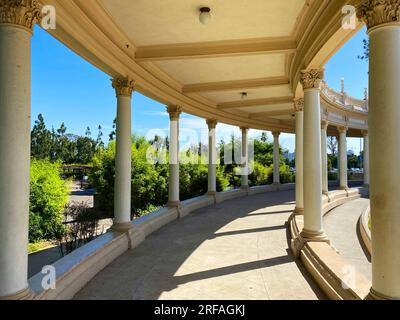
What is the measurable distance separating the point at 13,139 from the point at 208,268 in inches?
281

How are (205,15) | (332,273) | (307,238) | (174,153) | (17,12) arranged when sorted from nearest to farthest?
(17,12) → (332,273) → (205,15) → (307,238) → (174,153)

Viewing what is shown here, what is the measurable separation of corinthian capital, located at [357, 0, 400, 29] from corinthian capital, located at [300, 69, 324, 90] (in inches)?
201

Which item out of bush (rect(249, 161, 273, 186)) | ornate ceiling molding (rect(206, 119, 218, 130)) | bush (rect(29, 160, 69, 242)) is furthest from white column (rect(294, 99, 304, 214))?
bush (rect(249, 161, 273, 186))

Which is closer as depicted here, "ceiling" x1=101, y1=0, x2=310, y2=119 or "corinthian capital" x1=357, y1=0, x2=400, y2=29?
"corinthian capital" x1=357, y1=0, x2=400, y2=29

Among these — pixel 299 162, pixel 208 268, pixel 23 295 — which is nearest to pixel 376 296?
pixel 208 268

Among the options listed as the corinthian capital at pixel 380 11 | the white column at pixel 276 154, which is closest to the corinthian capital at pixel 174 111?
the corinthian capital at pixel 380 11

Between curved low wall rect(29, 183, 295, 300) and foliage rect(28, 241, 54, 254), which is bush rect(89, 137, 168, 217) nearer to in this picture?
foliage rect(28, 241, 54, 254)

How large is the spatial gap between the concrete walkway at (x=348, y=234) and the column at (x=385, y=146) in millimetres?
6181

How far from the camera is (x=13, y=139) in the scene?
18.8 ft

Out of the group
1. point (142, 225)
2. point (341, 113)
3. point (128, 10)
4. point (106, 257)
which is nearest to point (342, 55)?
point (128, 10)

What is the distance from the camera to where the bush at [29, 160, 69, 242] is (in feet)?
73.9

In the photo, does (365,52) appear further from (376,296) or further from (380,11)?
(376,296)
